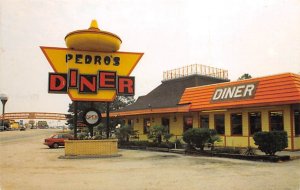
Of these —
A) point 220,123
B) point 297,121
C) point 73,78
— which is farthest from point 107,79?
point 297,121

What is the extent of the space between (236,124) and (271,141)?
7.62 meters

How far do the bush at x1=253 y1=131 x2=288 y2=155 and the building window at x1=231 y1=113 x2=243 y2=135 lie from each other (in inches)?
264

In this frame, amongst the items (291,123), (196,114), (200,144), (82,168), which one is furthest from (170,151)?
(82,168)

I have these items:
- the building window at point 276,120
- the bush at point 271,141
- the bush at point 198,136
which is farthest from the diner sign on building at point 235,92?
the bush at point 271,141

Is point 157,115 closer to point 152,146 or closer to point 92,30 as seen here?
point 152,146

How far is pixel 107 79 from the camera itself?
848 inches

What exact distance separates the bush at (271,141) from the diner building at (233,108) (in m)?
3.43

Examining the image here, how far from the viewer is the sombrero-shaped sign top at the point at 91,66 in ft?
67.4

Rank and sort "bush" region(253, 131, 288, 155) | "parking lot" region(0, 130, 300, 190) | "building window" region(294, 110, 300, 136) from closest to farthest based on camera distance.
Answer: "parking lot" region(0, 130, 300, 190) → "bush" region(253, 131, 288, 155) → "building window" region(294, 110, 300, 136)

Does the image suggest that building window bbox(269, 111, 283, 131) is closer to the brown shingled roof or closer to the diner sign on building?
the diner sign on building

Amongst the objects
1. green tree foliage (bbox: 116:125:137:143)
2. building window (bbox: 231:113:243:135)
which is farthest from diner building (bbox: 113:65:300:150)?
green tree foliage (bbox: 116:125:137:143)

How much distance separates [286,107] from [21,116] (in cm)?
7726

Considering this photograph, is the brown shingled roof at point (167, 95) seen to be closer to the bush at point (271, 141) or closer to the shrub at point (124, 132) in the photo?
the shrub at point (124, 132)

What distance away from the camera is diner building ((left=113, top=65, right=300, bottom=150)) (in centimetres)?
2059
